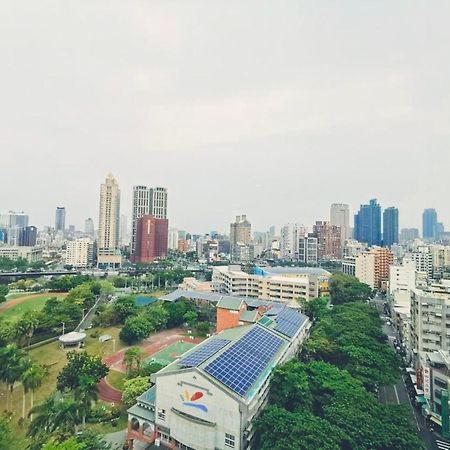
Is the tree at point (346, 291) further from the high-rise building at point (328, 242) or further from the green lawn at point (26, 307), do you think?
the high-rise building at point (328, 242)

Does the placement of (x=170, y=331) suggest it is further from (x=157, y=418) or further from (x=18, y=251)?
(x=18, y=251)

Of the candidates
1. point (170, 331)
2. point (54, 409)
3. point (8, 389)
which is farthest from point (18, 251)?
point (54, 409)

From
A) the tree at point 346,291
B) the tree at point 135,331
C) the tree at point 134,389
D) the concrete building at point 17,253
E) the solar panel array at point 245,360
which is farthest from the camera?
the concrete building at point 17,253

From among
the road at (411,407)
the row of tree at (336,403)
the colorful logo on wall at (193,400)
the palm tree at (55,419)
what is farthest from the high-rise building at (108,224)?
the colorful logo on wall at (193,400)

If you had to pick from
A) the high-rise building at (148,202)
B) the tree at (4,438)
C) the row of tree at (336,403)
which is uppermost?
the high-rise building at (148,202)

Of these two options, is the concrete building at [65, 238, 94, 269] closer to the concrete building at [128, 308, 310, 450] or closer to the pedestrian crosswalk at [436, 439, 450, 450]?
the concrete building at [128, 308, 310, 450]

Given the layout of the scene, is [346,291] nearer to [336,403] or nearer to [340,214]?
[336,403]
